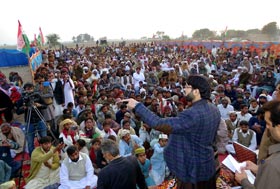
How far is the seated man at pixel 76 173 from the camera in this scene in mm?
3711

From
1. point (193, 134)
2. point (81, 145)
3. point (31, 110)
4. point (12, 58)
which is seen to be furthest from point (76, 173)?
point (12, 58)

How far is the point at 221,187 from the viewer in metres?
3.24

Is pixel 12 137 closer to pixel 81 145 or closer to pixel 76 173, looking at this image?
pixel 81 145

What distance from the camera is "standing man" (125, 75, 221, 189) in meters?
1.82

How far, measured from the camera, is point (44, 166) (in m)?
4.00

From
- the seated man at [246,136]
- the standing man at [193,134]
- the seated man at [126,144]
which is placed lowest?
the seated man at [246,136]

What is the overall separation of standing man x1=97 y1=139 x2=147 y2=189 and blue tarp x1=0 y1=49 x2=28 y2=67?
1660 cm

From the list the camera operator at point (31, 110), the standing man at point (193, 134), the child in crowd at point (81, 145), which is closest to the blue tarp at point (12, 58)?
the camera operator at point (31, 110)

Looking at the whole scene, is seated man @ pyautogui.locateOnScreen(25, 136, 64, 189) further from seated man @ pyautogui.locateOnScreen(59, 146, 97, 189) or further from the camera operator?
the camera operator

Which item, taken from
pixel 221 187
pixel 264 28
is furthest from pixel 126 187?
pixel 264 28

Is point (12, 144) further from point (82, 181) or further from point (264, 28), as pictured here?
point (264, 28)

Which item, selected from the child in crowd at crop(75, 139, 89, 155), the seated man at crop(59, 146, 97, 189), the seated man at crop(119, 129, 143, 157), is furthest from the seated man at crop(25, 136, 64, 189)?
the seated man at crop(119, 129, 143, 157)

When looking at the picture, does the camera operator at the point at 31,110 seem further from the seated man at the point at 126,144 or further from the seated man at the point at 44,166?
the seated man at the point at 126,144

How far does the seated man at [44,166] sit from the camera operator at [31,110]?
62 centimetres
